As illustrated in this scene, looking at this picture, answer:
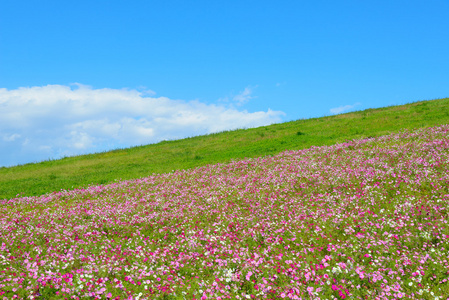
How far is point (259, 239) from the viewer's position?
9.30 meters

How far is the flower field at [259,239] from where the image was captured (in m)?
6.69

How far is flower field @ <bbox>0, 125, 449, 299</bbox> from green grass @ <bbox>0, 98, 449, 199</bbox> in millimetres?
9782

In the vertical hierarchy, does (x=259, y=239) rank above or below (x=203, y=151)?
below

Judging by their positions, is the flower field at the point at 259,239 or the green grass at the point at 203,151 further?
the green grass at the point at 203,151

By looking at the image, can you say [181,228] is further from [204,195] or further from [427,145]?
[427,145]

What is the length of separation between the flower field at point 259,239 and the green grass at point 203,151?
978 cm

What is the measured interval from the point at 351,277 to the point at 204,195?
30.9ft

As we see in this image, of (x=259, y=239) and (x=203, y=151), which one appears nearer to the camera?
(x=259, y=239)

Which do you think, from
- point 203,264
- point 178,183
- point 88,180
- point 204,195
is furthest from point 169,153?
point 203,264

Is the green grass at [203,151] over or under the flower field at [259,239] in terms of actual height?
over

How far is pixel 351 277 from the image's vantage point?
263 inches

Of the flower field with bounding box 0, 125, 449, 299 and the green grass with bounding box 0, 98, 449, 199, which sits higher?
the green grass with bounding box 0, 98, 449, 199

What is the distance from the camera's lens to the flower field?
263 inches

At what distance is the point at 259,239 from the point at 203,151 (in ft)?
79.8
